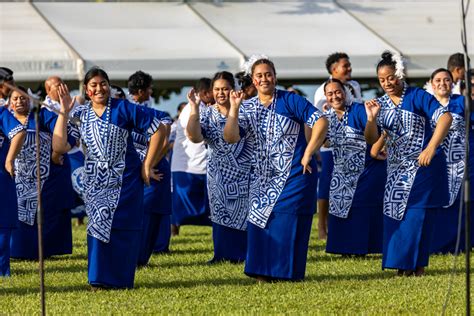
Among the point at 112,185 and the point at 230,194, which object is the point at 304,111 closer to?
the point at 112,185

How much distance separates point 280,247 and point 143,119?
1.47m

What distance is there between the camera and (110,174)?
32.5 feet

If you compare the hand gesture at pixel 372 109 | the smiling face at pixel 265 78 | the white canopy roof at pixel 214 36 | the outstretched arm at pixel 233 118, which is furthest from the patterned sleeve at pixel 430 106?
the white canopy roof at pixel 214 36

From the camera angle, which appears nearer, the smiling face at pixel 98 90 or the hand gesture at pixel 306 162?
the smiling face at pixel 98 90

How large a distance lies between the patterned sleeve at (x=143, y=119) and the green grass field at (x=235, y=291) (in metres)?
1.24

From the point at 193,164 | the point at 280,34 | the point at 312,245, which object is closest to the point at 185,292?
the point at 312,245

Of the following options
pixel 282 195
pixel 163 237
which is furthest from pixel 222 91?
pixel 163 237

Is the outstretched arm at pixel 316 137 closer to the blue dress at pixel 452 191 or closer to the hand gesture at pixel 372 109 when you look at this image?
the hand gesture at pixel 372 109

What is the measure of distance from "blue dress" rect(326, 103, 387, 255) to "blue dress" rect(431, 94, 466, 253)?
Answer: 636mm

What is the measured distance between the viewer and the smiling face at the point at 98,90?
993cm

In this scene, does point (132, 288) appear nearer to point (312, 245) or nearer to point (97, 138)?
point (97, 138)

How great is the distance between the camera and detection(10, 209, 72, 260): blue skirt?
12.7m

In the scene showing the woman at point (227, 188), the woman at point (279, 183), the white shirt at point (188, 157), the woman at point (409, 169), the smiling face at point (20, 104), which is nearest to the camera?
the woman at point (279, 183)

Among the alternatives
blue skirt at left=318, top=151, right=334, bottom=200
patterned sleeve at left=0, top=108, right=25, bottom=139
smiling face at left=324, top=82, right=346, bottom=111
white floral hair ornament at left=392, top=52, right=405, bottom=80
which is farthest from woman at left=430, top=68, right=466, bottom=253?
patterned sleeve at left=0, top=108, right=25, bottom=139
